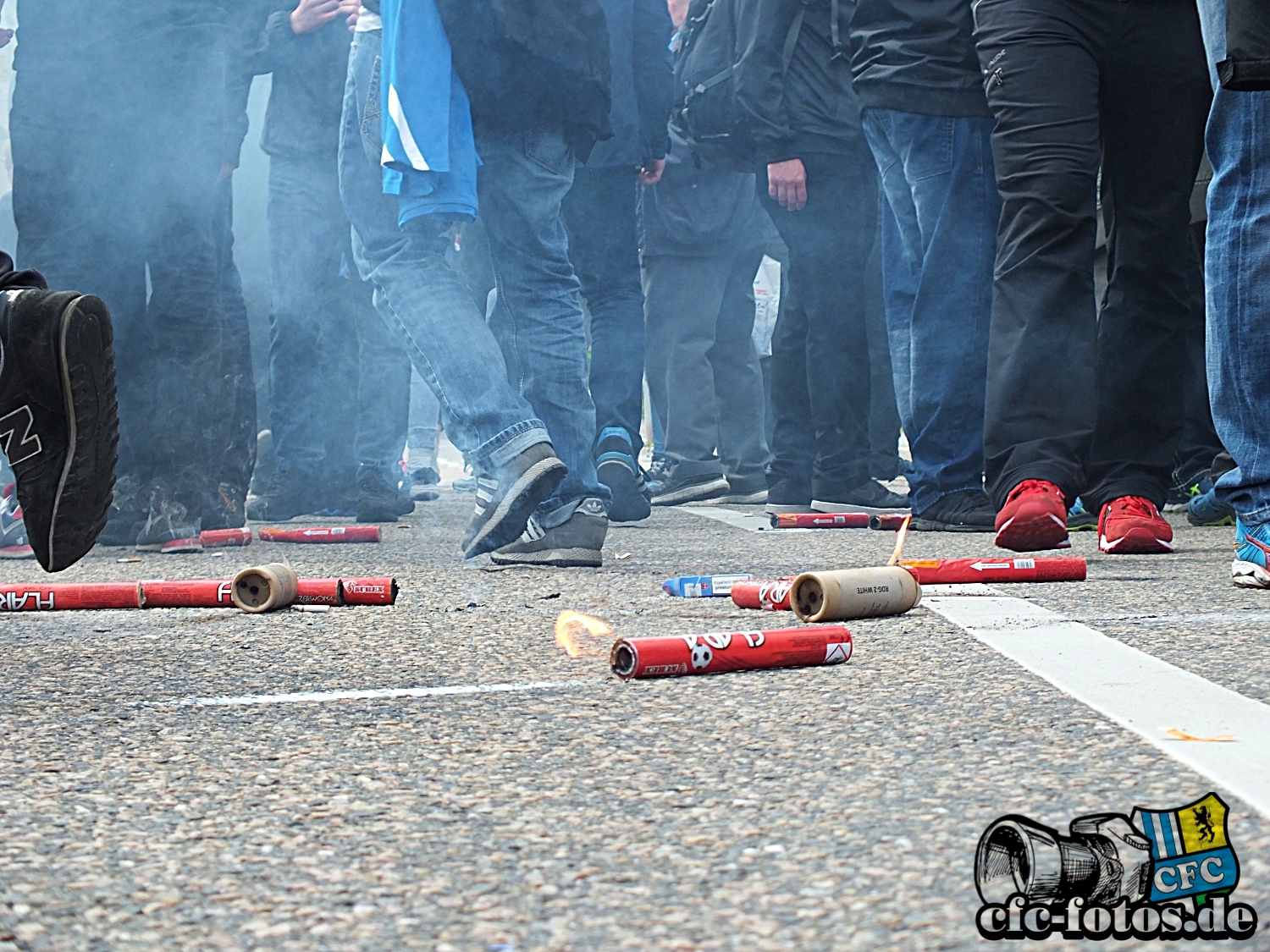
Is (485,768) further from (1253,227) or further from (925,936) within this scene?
(1253,227)

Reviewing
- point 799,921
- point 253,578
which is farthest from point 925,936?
point 253,578

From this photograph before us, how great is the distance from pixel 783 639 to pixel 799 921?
3.47ft

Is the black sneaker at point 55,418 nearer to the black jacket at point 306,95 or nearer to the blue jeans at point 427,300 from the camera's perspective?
the blue jeans at point 427,300

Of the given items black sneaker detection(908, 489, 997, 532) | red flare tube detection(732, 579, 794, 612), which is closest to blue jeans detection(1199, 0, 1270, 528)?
red flare tube detection(732, 579, 794, 612)

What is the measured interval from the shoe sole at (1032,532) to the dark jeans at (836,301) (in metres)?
2.26

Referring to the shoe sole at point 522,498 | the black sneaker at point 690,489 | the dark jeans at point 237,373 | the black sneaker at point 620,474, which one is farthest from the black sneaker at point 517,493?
the black sneaker at point 690,489

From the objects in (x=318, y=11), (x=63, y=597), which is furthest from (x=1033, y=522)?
(x=318, y=11)

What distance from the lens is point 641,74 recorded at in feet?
20.4

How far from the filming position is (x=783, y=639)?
2172mm

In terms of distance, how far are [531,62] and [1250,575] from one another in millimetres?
2221

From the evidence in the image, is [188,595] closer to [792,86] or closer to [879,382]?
[792,86]

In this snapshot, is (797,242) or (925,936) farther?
(797,242)

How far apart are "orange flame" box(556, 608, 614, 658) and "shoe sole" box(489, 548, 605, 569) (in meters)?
1.03

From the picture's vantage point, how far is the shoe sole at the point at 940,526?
486cm
